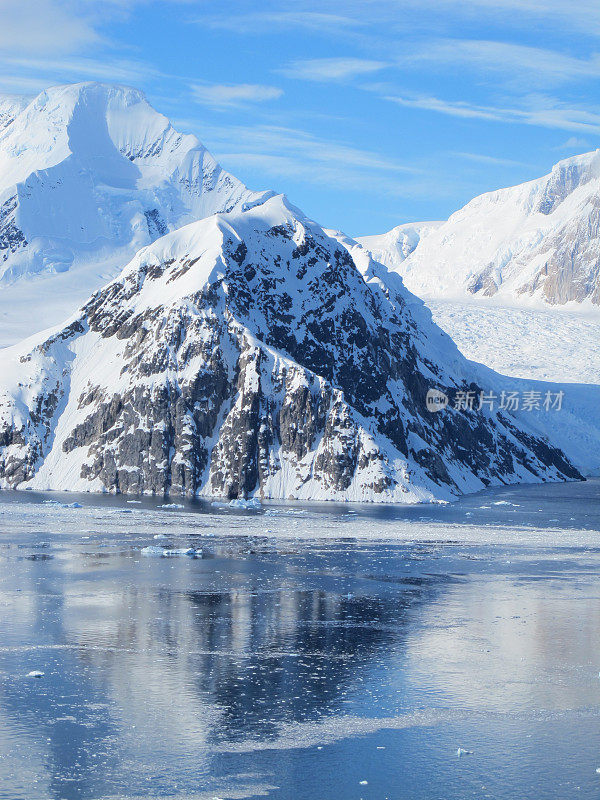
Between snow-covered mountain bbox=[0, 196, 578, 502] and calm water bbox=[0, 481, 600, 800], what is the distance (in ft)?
159

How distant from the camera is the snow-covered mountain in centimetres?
12200

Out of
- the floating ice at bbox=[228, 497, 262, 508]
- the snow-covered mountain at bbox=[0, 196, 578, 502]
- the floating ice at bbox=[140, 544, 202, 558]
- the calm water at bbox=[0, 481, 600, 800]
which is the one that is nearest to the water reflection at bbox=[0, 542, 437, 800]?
the calm water at bbox=[0, 481, 600, 800]

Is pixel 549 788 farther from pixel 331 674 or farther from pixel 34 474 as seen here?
pixel 34 474

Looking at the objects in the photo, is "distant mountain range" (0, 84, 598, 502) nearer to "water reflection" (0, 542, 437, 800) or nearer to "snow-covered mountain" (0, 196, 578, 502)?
"snow-covered mountain" (0, 196, 578, 502)

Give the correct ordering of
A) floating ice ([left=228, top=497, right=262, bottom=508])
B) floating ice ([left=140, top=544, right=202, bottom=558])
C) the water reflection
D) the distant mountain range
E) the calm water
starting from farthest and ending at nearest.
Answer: the distant mountain range
floating ice ([left=228, top=497, right=262, bottom=508])
floating ice ([left=140, top=544, right=202, bottom=558])
the water reflection
the calm water

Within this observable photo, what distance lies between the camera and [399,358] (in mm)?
150375

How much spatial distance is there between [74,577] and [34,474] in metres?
73.6

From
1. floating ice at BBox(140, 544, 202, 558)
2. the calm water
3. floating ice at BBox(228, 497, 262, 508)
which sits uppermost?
floating ice at BBox(228, 497, 262, 508)

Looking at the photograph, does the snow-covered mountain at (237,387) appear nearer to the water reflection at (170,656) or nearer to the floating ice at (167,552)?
the floating ice at (167,552)

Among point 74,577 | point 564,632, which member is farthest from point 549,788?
point 74,577

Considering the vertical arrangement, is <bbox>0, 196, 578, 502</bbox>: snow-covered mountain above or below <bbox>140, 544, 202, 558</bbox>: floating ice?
above

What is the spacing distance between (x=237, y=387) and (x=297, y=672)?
90.3 metres

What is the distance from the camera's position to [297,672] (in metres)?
37.3

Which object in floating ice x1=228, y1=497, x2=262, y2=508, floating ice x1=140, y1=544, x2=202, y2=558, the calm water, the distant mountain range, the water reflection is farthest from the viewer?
the distant mountain range
